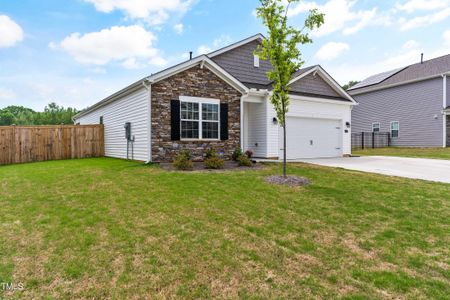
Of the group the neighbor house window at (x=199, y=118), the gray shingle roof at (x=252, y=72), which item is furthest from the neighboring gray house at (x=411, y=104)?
the neighbor house window at (x=199, y=118)

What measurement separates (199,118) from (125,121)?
3650 millimetres

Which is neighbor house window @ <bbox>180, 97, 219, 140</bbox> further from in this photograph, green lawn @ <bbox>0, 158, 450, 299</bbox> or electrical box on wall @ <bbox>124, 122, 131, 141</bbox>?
green lawn @ <bbox>0, 158, 450, 299</bbox>

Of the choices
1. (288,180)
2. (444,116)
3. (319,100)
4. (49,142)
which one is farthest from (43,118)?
(444,116)

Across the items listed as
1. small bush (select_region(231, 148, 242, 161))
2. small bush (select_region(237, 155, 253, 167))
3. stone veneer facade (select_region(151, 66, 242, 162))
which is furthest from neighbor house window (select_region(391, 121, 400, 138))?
small bush (select_region(237, 155, 253, 167))

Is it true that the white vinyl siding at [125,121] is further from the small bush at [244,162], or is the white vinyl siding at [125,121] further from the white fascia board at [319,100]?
the white fascia board at [319,100]

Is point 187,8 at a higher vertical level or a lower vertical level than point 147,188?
higher

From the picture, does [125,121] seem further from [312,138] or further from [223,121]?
[312,138]

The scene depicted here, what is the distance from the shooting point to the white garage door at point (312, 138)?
13391mm

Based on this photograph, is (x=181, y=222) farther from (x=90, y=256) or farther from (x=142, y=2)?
(x=142, y=2)

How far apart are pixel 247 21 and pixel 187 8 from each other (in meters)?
3.06

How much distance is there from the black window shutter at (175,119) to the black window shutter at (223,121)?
6.18ft

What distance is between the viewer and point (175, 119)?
10109 mm

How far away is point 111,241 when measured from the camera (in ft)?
11.9

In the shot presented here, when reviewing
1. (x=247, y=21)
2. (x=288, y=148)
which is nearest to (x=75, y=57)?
(x=247, y=21)
